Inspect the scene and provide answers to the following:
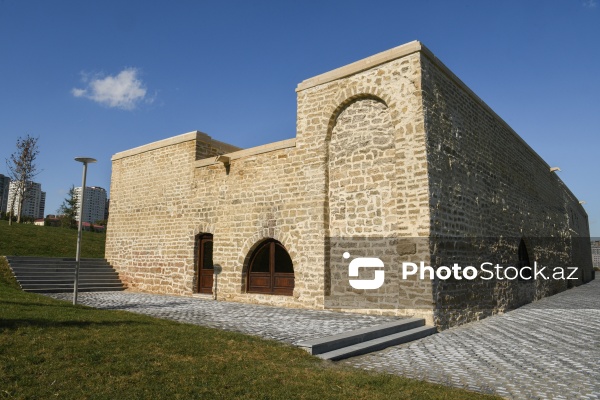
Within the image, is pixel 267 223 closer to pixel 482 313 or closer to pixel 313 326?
pixel 313 326

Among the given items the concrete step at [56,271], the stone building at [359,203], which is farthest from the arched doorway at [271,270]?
the concrete step at [56,271]

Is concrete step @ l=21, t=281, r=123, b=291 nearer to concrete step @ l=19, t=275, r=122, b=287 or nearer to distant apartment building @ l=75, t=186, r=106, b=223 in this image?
concrete step @ l=19, t=275, r=122, b=287

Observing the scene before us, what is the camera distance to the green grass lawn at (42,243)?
1780 centimetres

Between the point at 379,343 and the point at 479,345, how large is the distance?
6.06 ft

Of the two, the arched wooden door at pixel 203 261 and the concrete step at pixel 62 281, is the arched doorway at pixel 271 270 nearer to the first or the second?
the arched wooden door at pixel 203 261

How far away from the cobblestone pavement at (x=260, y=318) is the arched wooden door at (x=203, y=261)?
1.89 metres

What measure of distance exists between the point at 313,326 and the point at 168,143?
9.76m

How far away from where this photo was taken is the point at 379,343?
6.35m

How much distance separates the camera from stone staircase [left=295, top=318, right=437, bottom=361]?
5641 mm

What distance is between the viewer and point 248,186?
11.9 meters

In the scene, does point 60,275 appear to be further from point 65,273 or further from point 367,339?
point 367,339

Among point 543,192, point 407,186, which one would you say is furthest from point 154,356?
point 543,192

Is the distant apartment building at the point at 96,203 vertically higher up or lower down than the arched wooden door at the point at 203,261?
higher up

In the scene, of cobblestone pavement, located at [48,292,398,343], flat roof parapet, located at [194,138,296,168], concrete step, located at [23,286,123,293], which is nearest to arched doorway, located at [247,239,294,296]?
cobblestone pavement, located at [48,292,398,343]
